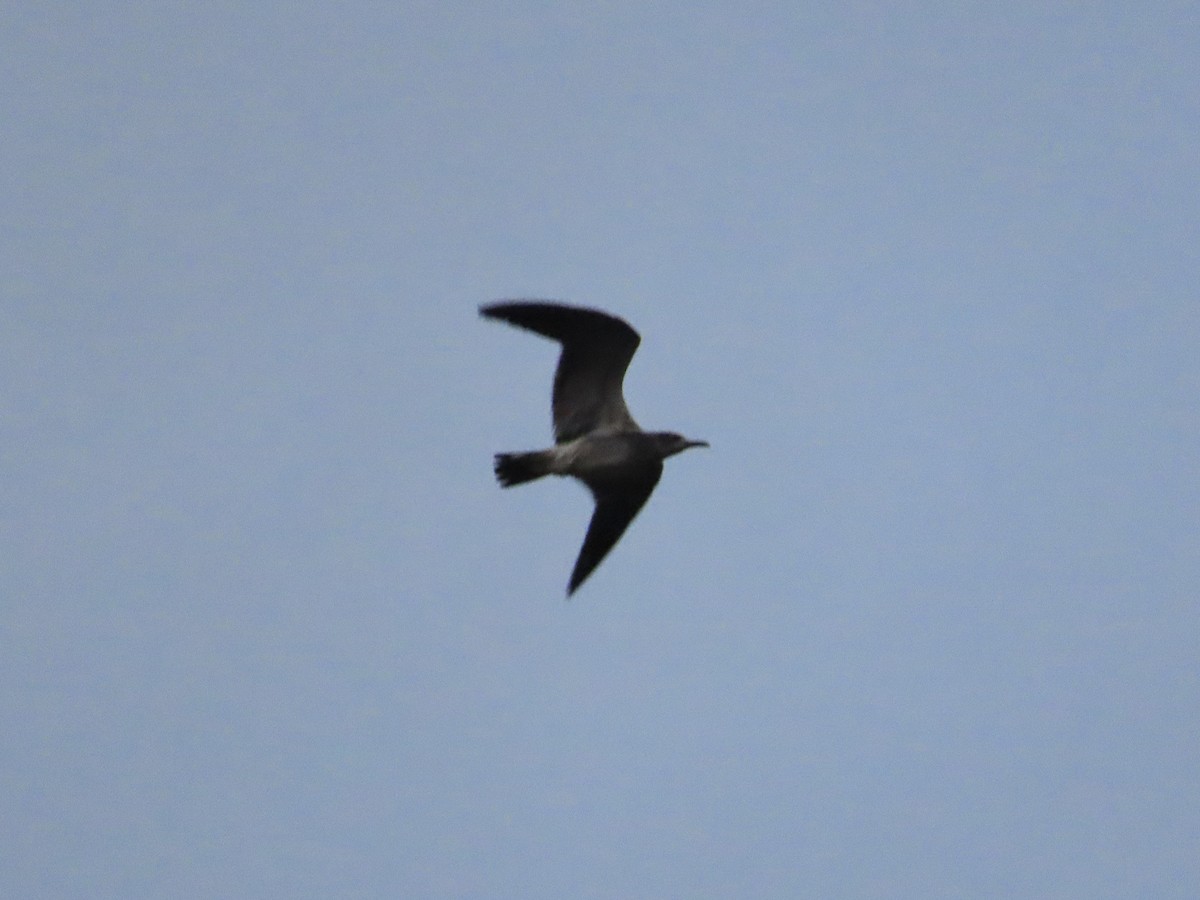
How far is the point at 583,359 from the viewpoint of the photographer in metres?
24.9

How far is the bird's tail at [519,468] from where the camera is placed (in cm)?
2434

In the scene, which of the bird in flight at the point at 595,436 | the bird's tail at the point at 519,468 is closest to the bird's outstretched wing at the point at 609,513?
the bird in flight at the point at 595,436

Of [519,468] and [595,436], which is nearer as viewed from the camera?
[519,468]

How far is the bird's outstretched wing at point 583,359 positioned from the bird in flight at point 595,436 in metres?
0.01

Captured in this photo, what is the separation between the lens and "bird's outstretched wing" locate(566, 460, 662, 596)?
25.4 metres

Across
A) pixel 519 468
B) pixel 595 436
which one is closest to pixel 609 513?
pixel 595 436

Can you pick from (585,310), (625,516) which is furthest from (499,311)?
(625,516)

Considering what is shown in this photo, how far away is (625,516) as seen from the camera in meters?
25.6

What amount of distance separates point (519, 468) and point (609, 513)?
1578 mm

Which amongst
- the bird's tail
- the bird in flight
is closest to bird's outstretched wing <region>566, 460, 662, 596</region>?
the bird in flight

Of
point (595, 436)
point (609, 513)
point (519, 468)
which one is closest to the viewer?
point (519, 468)

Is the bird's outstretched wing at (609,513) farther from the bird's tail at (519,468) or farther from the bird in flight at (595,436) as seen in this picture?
the bird's tail at (519,468)

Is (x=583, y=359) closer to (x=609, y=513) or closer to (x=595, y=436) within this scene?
(x=595, y=436)

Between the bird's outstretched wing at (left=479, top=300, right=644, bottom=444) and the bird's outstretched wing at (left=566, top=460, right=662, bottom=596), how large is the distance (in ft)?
1.96
